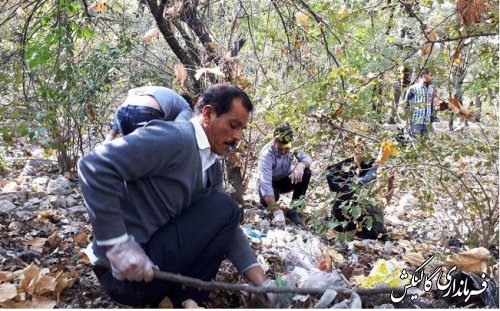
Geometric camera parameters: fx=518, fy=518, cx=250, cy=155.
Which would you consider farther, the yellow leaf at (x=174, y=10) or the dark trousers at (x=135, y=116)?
the yellow leaf at (x=174, y=10)

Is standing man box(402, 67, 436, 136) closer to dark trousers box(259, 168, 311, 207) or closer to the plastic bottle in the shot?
the plastic bottle

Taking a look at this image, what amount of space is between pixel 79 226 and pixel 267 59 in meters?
2.83

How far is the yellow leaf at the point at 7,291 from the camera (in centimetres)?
241

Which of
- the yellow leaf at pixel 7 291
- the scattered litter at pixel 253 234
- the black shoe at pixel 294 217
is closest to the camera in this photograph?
the yellow leaf at pixel 7 291

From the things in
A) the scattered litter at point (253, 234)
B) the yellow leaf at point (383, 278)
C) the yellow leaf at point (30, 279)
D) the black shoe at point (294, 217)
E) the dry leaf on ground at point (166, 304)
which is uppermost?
the yellow leaf at point (30, 279)

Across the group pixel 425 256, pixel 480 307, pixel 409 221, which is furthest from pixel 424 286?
pixel 409 221

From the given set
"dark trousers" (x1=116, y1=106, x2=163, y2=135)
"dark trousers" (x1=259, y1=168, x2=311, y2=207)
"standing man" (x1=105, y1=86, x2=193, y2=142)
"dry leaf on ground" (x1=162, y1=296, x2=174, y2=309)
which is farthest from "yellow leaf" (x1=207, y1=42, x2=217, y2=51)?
"dry leaf on ground" (x1=162, y1=296, x2=174, y2=309)

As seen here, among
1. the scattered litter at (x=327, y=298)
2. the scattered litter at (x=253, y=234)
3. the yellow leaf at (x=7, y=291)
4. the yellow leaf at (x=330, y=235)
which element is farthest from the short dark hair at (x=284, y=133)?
the yellow leaf at (x=7, y=291)

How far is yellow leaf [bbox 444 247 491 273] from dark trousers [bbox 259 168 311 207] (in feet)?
8.73

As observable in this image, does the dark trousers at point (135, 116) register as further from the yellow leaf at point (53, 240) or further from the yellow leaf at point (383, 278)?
the yellow leaf at point (383, 278)

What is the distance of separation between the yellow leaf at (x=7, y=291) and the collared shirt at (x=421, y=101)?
270 centimetres

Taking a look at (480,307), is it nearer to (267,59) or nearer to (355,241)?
(355,241)

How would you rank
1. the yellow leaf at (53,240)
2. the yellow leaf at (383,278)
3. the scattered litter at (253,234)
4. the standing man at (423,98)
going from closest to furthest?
the yellow leaf at (383,278), the yellow leaf at (53,240), the standing man at (423,98), the scattered litter at (253,234)

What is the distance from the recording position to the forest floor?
256 centimetres
